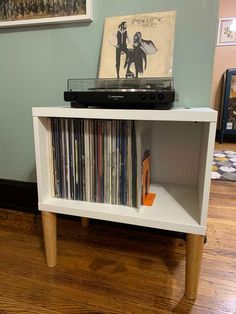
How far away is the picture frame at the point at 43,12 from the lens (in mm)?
879

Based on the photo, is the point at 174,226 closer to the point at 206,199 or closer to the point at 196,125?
the point at 206,199

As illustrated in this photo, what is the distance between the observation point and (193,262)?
67 cm

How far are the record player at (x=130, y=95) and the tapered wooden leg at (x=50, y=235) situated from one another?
0.38 meters

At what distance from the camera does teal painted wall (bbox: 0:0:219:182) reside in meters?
0.80

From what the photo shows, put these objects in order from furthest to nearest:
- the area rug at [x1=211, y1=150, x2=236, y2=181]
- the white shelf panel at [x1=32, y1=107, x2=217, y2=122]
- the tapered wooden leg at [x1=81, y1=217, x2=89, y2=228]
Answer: the area rug at [x1=211, y1=150, x2=236, y2=181] → the tapered wooden leg at [x1=81, y1=217, x2=89, y2=228] → the white shelf panel at [x1=32, y1=107, x2=217, y2=122]

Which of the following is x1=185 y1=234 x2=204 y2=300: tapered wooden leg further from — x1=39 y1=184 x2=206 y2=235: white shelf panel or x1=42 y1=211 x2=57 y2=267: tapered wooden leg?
x1=42 y1=211 x2=57 y2=267: tapered wooden leg

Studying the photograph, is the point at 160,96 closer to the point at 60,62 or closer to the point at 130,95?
the point at 130,95

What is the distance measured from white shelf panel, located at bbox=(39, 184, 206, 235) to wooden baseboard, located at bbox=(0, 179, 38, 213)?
1.36ft

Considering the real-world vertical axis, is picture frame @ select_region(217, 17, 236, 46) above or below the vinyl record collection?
above

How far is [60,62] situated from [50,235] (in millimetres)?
682

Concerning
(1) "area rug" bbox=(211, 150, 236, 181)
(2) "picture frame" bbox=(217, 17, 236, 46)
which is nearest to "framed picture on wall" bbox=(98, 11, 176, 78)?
(1) "area rug" bbox=(211, 150, 236, 181)

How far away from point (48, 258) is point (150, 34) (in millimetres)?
867

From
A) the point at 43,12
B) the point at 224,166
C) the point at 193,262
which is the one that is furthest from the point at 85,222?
the point at 224,166

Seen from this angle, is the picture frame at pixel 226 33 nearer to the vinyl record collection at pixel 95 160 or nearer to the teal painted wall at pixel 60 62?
the teal painted wall at pixel 60 62
